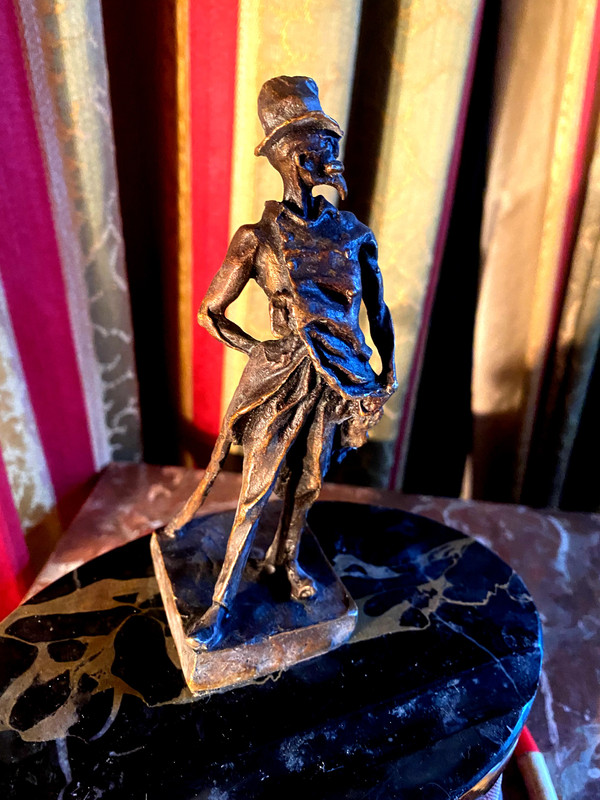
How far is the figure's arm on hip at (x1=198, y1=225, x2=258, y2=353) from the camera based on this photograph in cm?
83

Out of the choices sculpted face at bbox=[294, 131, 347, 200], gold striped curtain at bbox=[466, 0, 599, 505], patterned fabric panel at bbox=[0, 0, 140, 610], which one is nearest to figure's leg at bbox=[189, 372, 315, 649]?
sculpted face at bbox=[294, 131, 347, 200]

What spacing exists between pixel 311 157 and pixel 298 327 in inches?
8.1

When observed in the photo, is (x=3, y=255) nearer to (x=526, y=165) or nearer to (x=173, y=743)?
(x=173, y=743)

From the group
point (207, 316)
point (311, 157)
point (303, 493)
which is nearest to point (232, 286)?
point (207, 316)

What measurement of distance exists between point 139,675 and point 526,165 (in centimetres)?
126

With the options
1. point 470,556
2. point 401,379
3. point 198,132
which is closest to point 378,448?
point 401,379

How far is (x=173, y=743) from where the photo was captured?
89 cm

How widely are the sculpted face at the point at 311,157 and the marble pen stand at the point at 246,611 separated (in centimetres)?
61

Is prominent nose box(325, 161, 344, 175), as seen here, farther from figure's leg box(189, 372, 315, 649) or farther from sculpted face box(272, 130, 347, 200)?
figure's leg box(189, 372, 315, 649)

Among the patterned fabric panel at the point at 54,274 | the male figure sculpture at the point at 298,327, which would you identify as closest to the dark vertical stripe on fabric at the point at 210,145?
the patterned fabric panel at the point at 54,274

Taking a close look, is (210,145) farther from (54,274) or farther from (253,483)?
(253,483)

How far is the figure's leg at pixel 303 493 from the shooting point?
3.05 ft

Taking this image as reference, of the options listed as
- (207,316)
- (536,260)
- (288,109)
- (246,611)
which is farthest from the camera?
(536,260)

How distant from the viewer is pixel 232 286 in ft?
2.79
